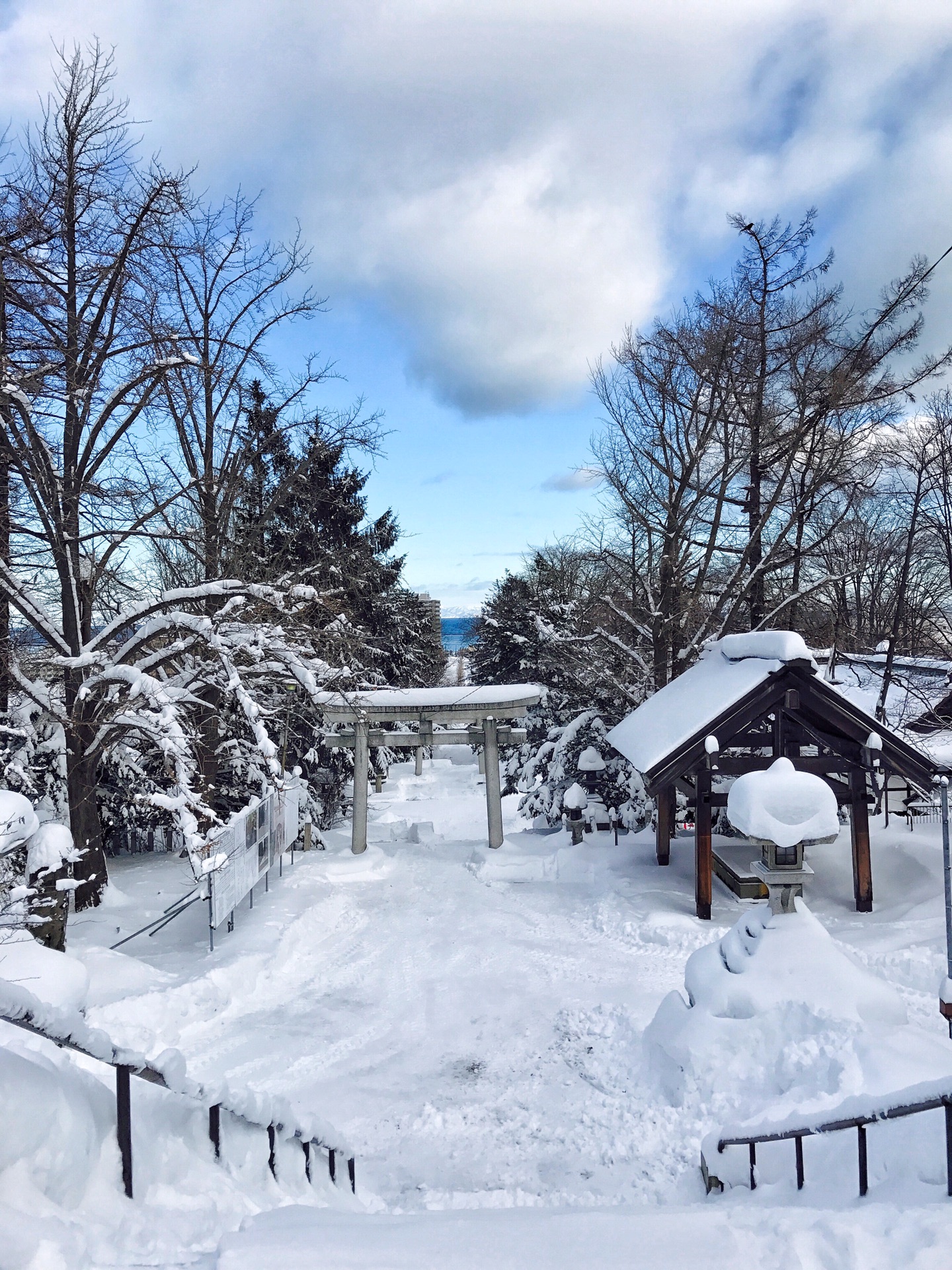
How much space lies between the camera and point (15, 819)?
6.24 m

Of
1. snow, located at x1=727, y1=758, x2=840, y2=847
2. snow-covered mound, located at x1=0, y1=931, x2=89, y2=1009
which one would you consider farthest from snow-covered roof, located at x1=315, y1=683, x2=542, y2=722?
snow-covered mound, located at x1=0, y1=931, x2=89, y2=1009

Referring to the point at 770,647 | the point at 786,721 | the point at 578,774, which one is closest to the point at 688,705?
the point at 786,721

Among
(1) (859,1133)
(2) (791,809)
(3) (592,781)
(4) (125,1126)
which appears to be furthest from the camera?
(3) (592,781)

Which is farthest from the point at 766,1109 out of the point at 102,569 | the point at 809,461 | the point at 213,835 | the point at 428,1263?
the point at 809,461

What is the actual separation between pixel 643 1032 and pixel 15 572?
1044cm

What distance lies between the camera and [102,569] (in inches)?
467

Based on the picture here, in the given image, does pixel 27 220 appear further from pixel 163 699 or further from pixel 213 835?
pixel 213 835

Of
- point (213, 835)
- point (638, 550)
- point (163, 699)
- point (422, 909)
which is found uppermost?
point (638, 550)

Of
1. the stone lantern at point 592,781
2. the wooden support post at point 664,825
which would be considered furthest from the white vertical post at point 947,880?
the stone lantern at point 592,781

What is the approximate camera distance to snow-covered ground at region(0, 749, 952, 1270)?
3.55 m

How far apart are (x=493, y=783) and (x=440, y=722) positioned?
1.72m

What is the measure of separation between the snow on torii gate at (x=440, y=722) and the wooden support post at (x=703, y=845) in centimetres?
499

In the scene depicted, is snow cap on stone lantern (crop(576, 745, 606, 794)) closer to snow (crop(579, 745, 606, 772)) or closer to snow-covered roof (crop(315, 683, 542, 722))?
snow (crop(579, 745, 606, 772))

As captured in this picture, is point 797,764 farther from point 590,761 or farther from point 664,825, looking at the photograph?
point 590,761
